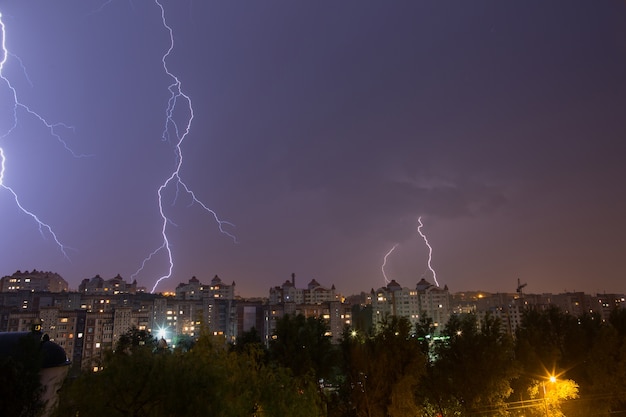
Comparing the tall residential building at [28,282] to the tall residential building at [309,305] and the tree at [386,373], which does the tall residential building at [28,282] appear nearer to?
the tall residential building at [309,305]

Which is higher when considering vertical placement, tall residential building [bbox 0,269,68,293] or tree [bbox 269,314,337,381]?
tall residential building [bbox 0,269,68,293]

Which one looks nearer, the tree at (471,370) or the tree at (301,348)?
the tree at (471,370)

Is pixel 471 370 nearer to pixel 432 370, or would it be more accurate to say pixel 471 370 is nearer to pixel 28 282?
pixel 432 370

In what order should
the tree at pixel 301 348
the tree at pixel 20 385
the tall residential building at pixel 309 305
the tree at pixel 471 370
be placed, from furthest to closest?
the tall residential building at pixel 309 305 → the tree at pixel 301 348 → the tree at pixel 471 370 → the tree at pixel 20 385

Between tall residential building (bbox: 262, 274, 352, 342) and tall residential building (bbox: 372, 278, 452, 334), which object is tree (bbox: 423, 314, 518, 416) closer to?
tall residential building (bbox: 262, 274, 352, 342)

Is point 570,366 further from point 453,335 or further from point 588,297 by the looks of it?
point 588,297

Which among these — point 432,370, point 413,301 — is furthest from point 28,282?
point 432,370

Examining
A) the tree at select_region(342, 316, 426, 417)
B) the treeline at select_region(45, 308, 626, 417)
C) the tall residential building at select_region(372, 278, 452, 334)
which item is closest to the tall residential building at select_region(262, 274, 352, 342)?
the tall residential building at select_region(372, 278, 452, 334)

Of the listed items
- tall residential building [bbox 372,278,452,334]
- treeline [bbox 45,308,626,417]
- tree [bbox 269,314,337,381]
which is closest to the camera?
treeline [bbox 45,308,626,417]

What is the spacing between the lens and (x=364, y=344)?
2053cm

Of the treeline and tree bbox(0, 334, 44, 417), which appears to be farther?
the treeline

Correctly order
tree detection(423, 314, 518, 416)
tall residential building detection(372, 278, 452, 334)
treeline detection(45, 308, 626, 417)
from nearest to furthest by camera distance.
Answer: treeline detection(45, 308, 626, 417)
tree detection(423, 314, 518, 416)
tall residential building detection(372, 278, 452, 334)

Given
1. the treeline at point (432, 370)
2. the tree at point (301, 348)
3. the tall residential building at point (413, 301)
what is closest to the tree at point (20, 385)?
the treeline at point (432, 370)

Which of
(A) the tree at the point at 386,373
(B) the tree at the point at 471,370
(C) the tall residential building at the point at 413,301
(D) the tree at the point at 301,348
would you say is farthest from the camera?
(C) the tall residential building at the point at 413,301
